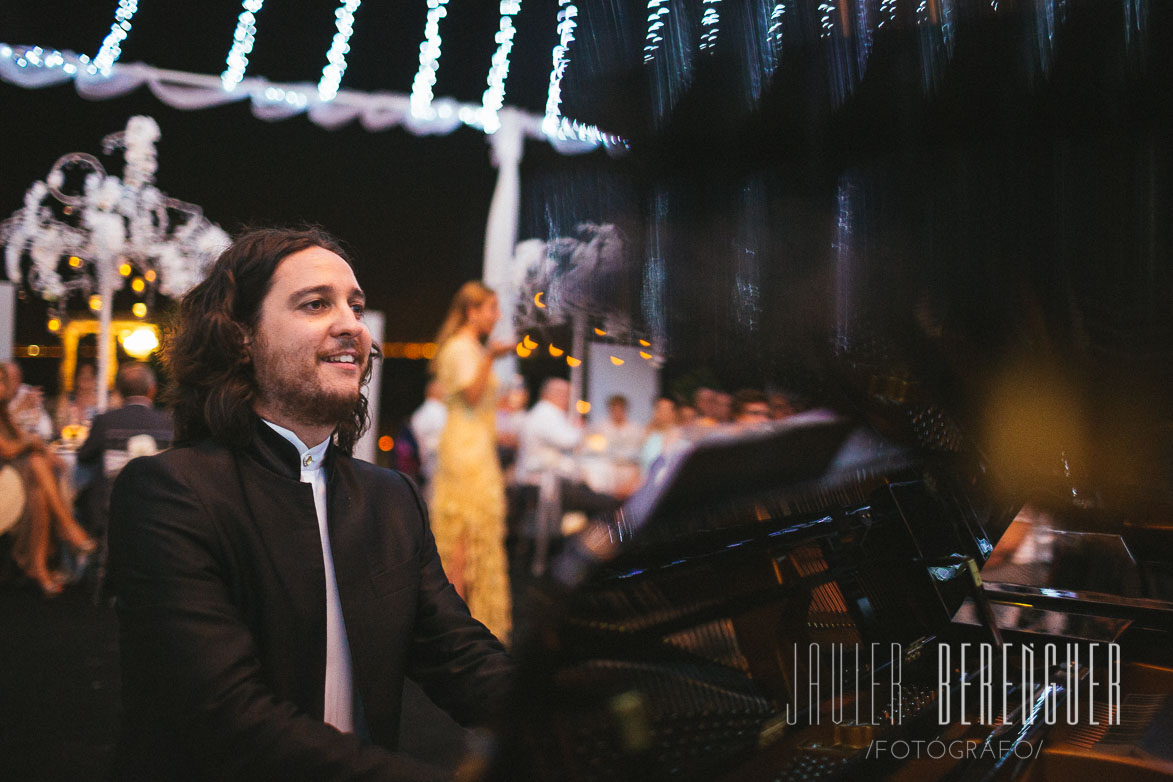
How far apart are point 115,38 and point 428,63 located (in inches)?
65.4

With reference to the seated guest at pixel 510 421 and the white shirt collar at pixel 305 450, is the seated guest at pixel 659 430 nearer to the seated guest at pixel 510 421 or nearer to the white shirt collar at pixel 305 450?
the seated guest at pixel 510 421

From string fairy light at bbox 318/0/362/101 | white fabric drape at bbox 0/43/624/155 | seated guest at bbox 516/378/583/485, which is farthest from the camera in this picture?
seated guest at bbox 516/378/583/485

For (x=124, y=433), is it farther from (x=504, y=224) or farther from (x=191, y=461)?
(x=191, y=461)

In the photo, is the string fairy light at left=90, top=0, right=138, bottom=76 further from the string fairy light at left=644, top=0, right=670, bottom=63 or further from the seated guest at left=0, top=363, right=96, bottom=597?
the string fairy light at left=644, top=0, right=670, bottom=63

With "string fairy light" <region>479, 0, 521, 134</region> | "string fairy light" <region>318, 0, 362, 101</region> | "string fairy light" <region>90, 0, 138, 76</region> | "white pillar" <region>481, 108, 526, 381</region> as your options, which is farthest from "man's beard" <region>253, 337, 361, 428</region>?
"white pillar" <region>481, 108, 526, 381</region>

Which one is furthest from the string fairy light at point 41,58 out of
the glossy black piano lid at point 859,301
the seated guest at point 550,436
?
the glossy black piano lid at point 859,301

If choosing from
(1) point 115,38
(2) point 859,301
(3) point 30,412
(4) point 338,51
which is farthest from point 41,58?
(2) point 859,301

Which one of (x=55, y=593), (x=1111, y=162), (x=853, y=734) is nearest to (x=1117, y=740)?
(x=853, y=734)

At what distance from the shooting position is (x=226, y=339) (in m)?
1.26

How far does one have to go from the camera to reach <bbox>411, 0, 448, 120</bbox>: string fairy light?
400 centimetres

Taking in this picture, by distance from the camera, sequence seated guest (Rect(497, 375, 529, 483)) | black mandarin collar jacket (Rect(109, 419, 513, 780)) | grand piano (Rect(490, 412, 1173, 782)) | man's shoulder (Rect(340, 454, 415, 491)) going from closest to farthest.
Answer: grand piano (Rect(490, 412, 1173, 782)), black mandarin collar jacket (Rect(109, 419, 513, 780)), man's shoulder (Rect(340, 454, 415, 491)), seated guest (Rect(497, 375, 529, 483))

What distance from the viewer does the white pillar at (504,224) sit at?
6.02m

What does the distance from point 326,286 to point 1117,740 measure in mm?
1531

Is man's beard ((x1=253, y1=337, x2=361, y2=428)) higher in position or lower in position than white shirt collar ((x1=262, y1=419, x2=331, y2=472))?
higher
